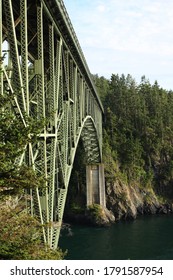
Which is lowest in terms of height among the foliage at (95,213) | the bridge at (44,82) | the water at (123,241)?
the water at (123,241)

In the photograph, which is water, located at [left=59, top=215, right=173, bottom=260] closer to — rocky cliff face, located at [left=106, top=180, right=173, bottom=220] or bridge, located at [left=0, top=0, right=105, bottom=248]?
rocky cliff face, located at [left=106, top=180, right=173, bottom=220]

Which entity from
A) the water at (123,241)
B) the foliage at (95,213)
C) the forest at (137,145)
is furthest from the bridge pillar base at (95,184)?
the water at (123,241)

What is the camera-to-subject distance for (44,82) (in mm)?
21594

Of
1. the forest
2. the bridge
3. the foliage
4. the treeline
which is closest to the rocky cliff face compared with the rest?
the forest

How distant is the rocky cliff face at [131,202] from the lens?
61.9 meters

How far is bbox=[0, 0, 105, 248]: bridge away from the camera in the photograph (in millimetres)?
11922

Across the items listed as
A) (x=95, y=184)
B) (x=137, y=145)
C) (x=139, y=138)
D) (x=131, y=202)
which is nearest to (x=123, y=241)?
(x=95, y=184)

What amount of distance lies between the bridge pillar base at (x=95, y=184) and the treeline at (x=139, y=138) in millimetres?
2948

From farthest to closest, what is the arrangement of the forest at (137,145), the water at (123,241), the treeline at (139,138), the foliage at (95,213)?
the treeline at (139,138)
the forest at (137,145)
the foliage at (95,213)
the water at (123,241)

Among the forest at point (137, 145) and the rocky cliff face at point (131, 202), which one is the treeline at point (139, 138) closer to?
the forest at point (137, 145)

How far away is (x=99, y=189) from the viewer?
200ft

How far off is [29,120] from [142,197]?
59775 millimetres

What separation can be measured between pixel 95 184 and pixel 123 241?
17.8 meters

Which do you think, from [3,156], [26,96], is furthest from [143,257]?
[3,156]
